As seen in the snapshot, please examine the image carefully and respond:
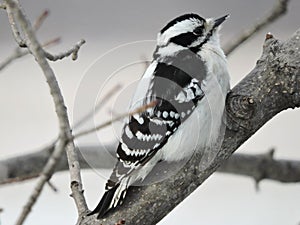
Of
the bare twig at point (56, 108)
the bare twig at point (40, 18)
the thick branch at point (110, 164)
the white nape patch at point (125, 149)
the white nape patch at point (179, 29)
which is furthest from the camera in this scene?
the thick branch at point (110, 164)

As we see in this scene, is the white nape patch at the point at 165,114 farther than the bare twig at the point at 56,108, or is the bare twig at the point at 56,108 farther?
the white nape patch at the point at 165,114

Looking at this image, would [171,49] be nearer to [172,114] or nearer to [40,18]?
[172,114]

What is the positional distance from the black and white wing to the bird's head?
0.06 meters

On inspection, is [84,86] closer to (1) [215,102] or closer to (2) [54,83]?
(1) [215,102]

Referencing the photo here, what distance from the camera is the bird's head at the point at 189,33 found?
1.29 metres

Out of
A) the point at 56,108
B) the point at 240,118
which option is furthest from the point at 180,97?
the point at 56,108

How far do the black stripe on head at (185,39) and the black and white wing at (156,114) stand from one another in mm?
61

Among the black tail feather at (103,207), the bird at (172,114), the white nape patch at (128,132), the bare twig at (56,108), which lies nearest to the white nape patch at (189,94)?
the bird at (172,114)

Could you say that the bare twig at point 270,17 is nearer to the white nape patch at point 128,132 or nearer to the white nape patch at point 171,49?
the white nape patch at point 171,49

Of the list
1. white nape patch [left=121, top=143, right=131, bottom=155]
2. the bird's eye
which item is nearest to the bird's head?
the bird's eye

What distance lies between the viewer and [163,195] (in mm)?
1092

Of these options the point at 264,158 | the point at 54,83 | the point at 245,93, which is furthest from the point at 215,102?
the point at 264,158

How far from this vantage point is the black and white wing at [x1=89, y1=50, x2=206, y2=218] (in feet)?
3.77

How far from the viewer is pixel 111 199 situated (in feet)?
3.58
